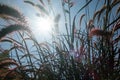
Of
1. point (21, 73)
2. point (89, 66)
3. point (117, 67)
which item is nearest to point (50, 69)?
point (21, 73)

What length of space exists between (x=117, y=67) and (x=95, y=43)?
59 cm

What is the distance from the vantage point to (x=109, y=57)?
2.66 metres

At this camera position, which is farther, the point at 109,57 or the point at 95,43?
the point at 95,43

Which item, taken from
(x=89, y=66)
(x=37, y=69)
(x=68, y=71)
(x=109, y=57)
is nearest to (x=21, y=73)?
(x=37, y=69)

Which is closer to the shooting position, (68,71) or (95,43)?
(68,71)

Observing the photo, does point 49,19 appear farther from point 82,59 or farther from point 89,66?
point 89,66

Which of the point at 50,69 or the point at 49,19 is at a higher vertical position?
the point at 49,19

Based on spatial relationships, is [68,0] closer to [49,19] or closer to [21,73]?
[49,19]

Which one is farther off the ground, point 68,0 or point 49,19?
point 68,0

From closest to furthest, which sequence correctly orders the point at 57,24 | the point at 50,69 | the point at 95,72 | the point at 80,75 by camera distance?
1. the point at 95,72
2. the point at 80,75
3. the point at 50,69
4. the point at 57,24

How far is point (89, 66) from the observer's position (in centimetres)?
268

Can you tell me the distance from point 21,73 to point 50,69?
0.41 m

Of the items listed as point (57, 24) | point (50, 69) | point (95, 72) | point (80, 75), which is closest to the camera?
point (95, 72)

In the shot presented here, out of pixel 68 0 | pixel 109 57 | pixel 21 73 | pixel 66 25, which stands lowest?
pixel 21 73
